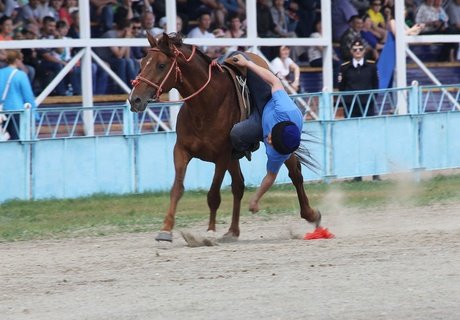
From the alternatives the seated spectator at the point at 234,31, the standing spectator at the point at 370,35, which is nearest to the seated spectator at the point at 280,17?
the seated spectator at the point at 234,31

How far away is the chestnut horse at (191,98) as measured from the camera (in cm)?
1353

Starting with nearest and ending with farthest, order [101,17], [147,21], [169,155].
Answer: [169,155] < [147,21] < [101,17]

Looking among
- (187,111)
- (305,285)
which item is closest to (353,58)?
(187,111)

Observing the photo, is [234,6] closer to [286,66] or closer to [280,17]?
[280,17]

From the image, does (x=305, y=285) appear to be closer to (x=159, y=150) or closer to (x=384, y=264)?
(x=384, y=264)

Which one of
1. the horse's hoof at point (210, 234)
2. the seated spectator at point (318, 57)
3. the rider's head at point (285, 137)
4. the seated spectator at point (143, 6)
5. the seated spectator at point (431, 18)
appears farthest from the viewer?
the seated spectator at point (431, 18)

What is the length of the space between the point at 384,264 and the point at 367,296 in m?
→ 1.67

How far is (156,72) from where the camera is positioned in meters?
13.5

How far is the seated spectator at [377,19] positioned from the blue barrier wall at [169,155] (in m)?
3.28

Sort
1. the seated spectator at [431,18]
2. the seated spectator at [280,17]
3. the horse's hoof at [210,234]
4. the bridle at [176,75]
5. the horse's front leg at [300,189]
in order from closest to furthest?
the bridle at [176,75], the horse's front leg at [300,189], the horse's hoof at [210,234], the seated spectator at [280,17], the seated spectator at [431,18]

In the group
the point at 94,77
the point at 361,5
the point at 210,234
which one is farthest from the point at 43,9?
the point at 361,5

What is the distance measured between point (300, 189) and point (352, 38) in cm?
1103

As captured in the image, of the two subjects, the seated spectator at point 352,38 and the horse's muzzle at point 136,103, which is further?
the seated spectator at point 352,38

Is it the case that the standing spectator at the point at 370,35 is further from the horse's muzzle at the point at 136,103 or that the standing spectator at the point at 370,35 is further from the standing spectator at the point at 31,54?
the horse's muzzle at the point at 136,103
